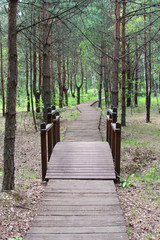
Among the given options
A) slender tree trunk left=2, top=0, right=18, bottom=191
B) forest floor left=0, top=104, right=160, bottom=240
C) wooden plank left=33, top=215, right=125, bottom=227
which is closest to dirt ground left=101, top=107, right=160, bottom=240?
forest floor left=0, top=104, right=160, bottom=240

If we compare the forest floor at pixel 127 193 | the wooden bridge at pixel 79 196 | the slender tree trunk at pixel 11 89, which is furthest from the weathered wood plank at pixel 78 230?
the slender tree trunk at pixel 11 89

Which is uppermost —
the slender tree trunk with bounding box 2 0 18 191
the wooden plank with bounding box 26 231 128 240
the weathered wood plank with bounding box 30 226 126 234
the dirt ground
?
the slender tree trunk with bounding box 2 0 18 191

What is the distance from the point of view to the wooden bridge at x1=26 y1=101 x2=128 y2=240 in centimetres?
318

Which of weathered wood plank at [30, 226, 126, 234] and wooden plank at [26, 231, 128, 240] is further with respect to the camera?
weathered wood plank at [30, 226, 126, 234]

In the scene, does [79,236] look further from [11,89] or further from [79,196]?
[11,89]

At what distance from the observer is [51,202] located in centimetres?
402

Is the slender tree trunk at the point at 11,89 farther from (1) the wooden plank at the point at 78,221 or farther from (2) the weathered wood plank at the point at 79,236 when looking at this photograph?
(2) the weathered wood plank at the point at 79,236

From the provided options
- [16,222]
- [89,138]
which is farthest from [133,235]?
[89,138]

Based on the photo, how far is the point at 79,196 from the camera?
167 inches

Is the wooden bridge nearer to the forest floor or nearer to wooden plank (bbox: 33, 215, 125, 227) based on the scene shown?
wooden plank (bbox: 33, 215, 125, 227)

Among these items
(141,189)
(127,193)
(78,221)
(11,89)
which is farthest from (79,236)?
(11,89)

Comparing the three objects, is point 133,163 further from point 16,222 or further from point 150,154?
point 16,222

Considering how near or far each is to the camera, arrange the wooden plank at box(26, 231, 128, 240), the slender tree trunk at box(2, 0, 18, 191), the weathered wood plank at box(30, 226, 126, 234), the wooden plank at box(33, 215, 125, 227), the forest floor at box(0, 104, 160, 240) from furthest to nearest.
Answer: the slender tree trunk at box(2, 0, 18, 191) < the forest floor at box(0, 104, 160, 240) < the wooden plank at box(33, 215, 125, 227) < the weathered wood plank at box(30, 226, 126, 234) < the wooden plank at box(26, 231, 128, 240)

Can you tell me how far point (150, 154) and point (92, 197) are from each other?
4377 mm
